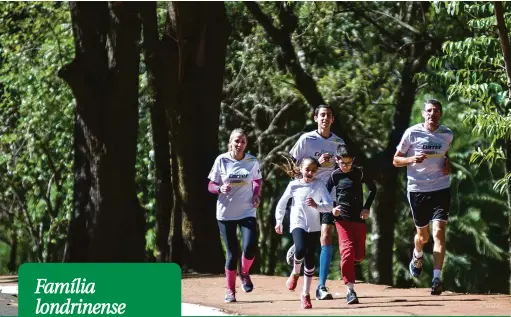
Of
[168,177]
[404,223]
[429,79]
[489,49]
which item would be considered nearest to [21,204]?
[404,223]

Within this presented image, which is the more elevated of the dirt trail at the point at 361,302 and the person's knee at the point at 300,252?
the person's knee at the point at 300,252

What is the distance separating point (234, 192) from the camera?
13.3 metres

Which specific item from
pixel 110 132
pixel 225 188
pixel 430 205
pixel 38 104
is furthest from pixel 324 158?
pixel 38 104

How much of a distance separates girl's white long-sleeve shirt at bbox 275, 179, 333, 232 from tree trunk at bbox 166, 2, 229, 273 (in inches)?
270

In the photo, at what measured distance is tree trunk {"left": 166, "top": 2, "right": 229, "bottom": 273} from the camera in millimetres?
19766

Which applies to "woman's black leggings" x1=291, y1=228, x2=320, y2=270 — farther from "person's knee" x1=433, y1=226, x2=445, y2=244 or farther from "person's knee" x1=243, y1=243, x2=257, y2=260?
"person's knee" x1=433, y1=226, x2=445, y2=244

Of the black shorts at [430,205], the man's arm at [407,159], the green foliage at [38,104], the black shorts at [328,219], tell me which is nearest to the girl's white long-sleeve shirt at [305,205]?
the black shorts at [328,219]

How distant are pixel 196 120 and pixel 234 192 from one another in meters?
6.98

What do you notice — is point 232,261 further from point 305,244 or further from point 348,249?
point 348,249

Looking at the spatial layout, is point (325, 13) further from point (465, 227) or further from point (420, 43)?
point (465, 227)

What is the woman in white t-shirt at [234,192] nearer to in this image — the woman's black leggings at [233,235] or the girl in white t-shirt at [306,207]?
the woman's black leggings at [233,235]

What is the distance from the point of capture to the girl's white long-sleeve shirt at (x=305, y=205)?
42.2 ft

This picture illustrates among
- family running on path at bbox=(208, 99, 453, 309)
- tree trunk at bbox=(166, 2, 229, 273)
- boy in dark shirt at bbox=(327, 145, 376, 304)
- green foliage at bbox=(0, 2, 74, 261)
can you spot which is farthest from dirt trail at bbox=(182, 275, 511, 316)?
green foliage at bbox=(0, 2, 74, 261)

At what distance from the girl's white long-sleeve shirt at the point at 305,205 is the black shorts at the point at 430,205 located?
60.1 inches
